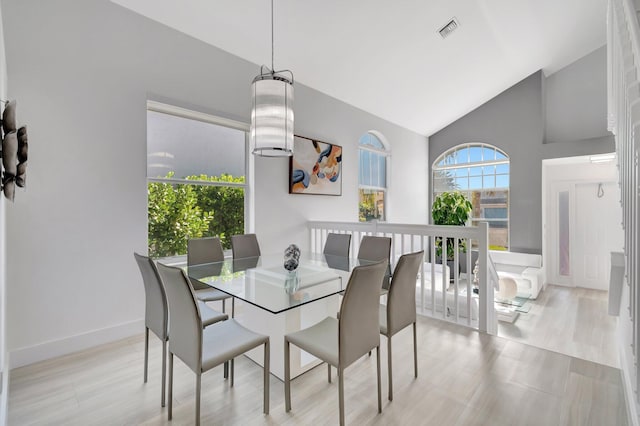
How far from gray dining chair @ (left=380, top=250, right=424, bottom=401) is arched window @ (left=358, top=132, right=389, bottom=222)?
3.43 metres

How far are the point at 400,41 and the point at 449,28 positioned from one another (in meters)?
0.67

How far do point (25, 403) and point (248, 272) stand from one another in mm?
1481

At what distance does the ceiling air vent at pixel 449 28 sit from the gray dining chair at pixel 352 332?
376 cm

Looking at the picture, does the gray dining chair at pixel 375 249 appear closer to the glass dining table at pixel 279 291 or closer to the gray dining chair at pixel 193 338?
the glass dining table at pixel 279 291

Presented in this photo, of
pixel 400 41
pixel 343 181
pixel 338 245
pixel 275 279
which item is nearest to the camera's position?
pixel 275 279

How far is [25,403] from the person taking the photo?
179 cm

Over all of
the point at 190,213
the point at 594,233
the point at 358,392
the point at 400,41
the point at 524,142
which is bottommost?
the point at 358,392

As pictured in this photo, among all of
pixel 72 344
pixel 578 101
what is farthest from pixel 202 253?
pixel 578 101

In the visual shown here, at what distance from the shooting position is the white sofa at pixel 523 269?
519 centimetres

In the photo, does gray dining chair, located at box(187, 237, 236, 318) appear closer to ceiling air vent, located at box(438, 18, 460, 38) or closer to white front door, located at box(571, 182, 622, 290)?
ceiling air vent, located at box(438, 18, 460, 38)

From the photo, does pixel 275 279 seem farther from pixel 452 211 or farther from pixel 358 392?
pixel 452 211

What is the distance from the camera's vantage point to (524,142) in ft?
19.7

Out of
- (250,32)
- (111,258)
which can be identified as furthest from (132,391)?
(250,32)

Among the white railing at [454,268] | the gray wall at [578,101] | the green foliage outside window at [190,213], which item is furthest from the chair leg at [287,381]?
the gray wall at [578,101]
